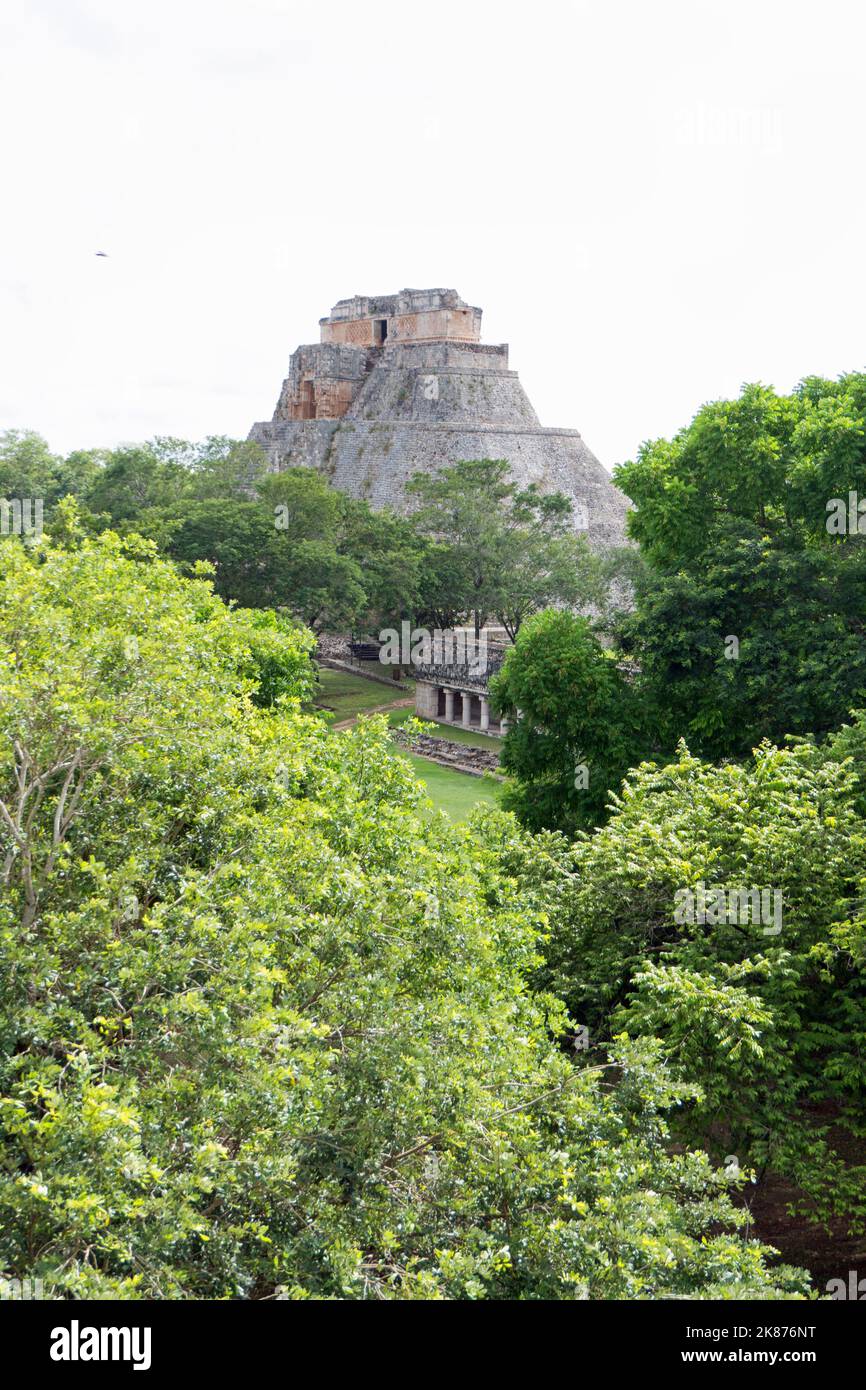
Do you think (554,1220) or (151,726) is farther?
(151,726)

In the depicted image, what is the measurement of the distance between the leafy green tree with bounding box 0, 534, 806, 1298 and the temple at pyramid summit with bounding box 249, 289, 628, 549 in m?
68.4

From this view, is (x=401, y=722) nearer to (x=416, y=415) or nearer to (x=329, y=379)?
(x=416, y=415)

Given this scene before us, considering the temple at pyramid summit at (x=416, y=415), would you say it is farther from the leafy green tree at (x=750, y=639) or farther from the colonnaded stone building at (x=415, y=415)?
the leafy green tree at (x=750, y=639)

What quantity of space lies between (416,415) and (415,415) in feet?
0.31

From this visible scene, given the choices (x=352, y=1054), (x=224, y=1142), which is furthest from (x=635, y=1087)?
(x=224, y=1142)

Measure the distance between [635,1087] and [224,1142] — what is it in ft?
13.1

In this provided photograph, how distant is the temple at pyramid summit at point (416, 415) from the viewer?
3282 inches

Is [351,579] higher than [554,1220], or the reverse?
[351,579]

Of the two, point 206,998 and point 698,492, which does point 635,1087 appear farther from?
point 698,492

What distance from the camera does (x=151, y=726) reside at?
1205cm

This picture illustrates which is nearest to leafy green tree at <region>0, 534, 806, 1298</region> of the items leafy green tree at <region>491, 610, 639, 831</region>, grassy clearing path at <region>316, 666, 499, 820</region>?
leafy green tree at <region>491, 610, 639, 831</region>

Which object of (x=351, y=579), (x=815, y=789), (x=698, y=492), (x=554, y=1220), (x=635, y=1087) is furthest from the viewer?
(x=351, y=579)

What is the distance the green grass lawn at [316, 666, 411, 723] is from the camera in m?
55.2

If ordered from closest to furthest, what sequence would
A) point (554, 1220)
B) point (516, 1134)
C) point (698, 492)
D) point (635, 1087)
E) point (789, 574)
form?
point (554, 1220) < point (516, 1134) < point (635, 1087) < point (789, 574) < point (698, 492)
